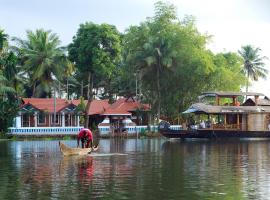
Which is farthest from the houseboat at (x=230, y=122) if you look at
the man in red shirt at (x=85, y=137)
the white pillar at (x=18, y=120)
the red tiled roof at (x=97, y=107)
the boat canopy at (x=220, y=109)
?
the man in red shirt at (x=85, y=137)

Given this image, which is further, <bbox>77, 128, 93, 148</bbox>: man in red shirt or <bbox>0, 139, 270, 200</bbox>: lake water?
<bbox>77, 128, 93, 148</bbox>: man in red shirt

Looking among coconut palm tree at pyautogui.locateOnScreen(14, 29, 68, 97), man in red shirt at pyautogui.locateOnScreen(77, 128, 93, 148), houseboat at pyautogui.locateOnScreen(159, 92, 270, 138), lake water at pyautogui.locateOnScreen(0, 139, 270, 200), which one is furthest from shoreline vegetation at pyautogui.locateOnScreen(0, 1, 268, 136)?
lake water at pyautogui.locateOnScreen(0, 139, 270, 200)

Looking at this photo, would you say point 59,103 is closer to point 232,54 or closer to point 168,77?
point 168,77

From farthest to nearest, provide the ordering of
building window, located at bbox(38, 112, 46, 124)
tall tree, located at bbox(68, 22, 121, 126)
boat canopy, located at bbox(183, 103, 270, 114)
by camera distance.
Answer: building window, located at bbox(38, 112, 46, 124) < tall tree, located at bbox(68, 22, 121, 126) < boat canopy, located at bbox(183, 103, 270, 114)

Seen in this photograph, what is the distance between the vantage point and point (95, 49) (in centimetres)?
6241

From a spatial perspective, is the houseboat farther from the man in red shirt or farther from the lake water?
the lake water

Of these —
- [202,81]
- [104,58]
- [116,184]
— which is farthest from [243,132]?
[116,184]

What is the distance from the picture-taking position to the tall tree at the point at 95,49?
62750mm

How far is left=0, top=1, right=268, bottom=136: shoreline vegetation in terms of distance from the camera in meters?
63.5

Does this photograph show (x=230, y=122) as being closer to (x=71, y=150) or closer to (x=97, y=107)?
(x=97, y=107)

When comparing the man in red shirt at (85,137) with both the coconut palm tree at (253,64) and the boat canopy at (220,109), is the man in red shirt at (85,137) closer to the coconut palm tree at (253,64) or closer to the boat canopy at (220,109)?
the boat canopy at (220,109)

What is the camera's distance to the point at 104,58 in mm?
63469

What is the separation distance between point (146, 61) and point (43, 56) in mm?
11933

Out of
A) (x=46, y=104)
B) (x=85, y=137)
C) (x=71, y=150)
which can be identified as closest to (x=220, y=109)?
(x=46, y=104)
